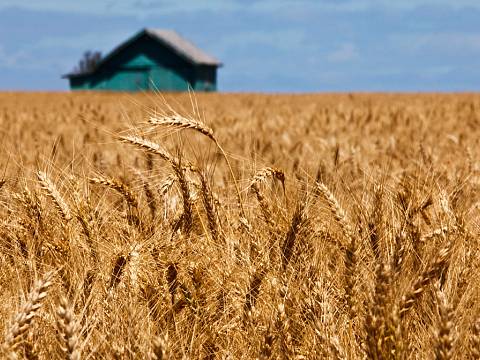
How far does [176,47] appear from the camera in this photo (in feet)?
146

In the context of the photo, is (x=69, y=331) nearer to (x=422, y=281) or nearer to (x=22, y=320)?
(x=22, y=320)

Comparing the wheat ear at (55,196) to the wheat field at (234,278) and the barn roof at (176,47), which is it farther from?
the barn roof at (176,47)

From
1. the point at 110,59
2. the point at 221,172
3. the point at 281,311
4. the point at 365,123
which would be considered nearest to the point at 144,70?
the point at 110,59

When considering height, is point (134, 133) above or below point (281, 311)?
above

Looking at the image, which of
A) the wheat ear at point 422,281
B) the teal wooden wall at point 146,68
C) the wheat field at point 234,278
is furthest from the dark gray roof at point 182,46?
the wheat ear at point 422,281

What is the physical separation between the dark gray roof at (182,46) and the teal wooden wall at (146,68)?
0.36 m

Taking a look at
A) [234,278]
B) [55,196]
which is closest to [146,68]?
[55,196]

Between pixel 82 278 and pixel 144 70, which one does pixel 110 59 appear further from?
pixel 82 278

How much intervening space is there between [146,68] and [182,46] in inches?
139

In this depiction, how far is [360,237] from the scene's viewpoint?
2033 millimetres

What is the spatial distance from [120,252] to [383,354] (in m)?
0.74

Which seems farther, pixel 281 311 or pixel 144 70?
pixel 144 70

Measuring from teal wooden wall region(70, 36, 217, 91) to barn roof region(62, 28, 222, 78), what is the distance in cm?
32

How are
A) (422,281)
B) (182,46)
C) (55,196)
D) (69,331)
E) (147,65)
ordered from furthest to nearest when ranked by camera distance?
(182,46), (147,65), (55,196), (422,281), (69,331)
